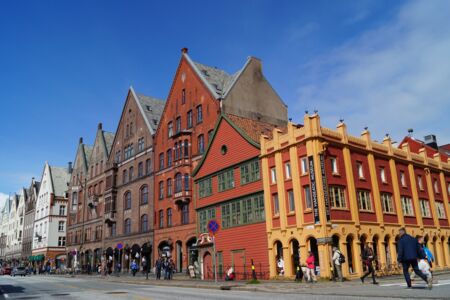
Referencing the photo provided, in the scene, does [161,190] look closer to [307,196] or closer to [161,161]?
[161,161]

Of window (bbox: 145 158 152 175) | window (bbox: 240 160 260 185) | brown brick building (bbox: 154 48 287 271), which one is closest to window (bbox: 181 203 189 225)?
brown brick building (bbox: 154 48 287 271)

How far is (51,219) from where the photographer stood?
278 ft

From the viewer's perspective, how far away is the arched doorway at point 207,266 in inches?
1340

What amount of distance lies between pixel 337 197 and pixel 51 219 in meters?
73.3

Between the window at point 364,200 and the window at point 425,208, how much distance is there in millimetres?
8099

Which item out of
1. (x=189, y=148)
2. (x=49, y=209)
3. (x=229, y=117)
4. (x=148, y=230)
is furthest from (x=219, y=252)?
(x=49, y=209)

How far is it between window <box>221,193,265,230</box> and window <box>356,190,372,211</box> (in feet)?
22.7

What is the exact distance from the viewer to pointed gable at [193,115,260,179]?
1281 inches

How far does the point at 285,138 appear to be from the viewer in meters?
29.1

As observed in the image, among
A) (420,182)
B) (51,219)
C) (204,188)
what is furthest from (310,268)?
(51,219)

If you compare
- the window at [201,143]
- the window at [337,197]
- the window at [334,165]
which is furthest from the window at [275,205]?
the window at [201,143]

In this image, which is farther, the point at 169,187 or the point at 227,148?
the point at 169,187

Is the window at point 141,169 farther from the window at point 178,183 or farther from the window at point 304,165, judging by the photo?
the window at point 304,165

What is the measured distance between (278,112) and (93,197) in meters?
35.9
